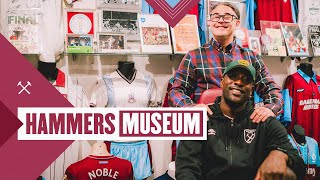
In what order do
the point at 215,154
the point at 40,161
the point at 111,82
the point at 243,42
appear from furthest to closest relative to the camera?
the point at 243,42 < the point at 111,82 < the point at 40,161 < the point at 215,154

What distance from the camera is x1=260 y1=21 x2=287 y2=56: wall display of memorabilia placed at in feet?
8.65

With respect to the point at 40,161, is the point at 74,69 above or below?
above

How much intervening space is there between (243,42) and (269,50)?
20cm

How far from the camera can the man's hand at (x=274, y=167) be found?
1.44 metres

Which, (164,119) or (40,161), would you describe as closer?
(164,119)

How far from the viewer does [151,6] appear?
2.42 m

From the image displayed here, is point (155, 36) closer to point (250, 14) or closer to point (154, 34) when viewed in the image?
point (154, 34)

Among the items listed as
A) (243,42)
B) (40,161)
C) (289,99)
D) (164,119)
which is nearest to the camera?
(164,119)

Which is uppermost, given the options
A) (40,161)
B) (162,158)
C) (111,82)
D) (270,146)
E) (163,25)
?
(163,25)

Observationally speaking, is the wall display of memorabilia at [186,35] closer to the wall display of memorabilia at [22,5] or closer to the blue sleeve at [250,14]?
the blue sleeve at [250,14]

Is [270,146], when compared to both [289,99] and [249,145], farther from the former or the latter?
[289,99]

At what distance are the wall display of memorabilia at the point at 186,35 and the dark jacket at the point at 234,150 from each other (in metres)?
0.94

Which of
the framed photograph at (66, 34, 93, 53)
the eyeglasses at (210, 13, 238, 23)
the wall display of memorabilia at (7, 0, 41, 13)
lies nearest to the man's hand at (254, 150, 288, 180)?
the eyeglasses at (210, 13, 238, 23)

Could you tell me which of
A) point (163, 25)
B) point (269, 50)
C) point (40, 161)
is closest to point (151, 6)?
point (163, 25)
